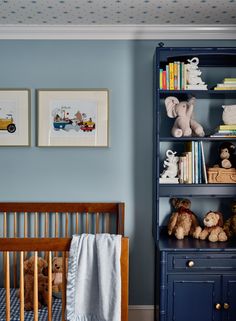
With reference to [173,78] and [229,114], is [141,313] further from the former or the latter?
[173,78]

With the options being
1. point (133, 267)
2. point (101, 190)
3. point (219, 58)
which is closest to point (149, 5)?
point (219, 58)

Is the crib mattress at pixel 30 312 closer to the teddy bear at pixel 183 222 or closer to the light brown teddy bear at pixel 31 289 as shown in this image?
the light brown teddy bear at pixel 31 289

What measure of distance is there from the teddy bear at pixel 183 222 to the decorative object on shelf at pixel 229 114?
2.14ft

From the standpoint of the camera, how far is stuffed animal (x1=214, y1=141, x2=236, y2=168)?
2437 mm

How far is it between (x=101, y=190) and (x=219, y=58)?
128 cm

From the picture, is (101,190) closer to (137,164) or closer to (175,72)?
(137,164)

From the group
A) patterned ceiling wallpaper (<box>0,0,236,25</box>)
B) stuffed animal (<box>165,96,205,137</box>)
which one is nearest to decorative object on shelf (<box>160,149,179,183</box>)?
stuffed animal (<box>165,96,205,137</box>)

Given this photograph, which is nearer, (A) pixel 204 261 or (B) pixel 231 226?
(A) pixel 204 261

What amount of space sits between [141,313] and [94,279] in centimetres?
115

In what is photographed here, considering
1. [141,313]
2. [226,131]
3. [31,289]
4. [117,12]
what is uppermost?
[117,12]

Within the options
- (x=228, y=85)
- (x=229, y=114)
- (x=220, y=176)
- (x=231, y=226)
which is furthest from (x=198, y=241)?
(x=228, y=85)

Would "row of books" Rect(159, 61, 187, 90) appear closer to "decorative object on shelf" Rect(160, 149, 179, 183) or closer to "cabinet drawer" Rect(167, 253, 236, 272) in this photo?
"decorative object on shelf" Rect(160, 149, 179, 183)

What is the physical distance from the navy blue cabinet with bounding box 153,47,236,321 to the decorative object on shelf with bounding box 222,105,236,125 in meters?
0.10

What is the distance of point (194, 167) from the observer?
240cm
